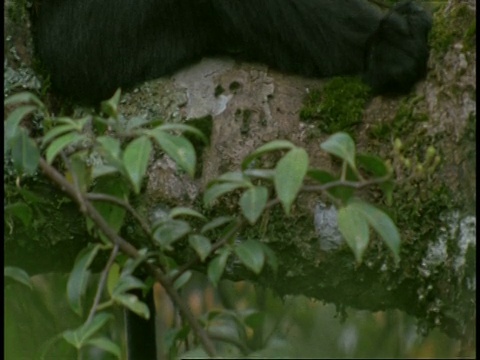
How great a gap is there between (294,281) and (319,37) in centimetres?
60

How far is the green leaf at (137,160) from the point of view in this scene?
1562 millimetres

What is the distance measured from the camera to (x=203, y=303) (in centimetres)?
396

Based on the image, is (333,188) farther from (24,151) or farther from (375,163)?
(24,151)

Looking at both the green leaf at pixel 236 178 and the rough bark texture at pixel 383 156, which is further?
the rough bark texture at pixel 383 156

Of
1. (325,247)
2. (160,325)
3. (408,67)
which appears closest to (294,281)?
(325,247)

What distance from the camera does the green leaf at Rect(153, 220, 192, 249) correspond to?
5.65 feet

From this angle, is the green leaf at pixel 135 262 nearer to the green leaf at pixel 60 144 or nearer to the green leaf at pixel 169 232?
the green leaf at pixel 169 232

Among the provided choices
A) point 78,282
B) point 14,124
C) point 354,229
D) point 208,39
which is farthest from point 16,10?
point 354,229

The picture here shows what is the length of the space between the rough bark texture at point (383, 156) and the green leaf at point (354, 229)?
1.41ft

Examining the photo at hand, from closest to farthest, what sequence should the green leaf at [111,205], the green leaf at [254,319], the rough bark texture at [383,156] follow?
the green leaf at [254,319]
the green leaf at [111,205]
the rough bark texture at [383,156]

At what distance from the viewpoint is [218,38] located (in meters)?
2.58

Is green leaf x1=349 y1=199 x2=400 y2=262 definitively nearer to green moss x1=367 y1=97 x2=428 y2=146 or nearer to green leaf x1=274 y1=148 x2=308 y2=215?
green leaf x1=274 y1=148 x2=308 y2=215

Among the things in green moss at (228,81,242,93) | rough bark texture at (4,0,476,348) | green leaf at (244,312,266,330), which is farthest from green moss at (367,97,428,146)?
green leaf at (244,312,266,330)

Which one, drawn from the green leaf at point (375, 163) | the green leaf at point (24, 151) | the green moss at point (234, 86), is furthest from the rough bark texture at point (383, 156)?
the green leaf at point (24, 151)
